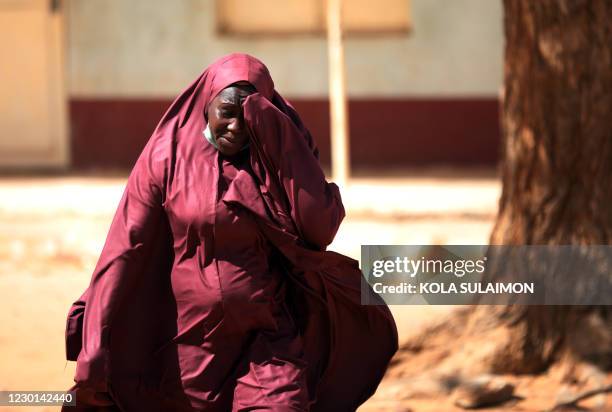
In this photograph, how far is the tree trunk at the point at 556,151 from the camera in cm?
500

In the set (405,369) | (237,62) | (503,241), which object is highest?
(237,62)

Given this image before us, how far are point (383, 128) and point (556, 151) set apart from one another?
7.66 metres

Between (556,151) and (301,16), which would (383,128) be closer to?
(301,16)

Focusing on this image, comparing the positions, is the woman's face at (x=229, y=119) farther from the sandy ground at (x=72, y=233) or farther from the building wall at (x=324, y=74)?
the building wall at (x=324, y=74)

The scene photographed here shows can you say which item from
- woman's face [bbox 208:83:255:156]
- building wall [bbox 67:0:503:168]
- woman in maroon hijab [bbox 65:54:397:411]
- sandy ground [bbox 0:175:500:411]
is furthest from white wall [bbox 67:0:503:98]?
woman's face [bbox 208:83:255:156]

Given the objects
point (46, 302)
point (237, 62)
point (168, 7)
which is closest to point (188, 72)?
point (168, 7)

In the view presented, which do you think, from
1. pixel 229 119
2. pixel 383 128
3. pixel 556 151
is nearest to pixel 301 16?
pixel 383 128

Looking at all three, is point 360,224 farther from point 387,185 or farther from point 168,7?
point 168,7

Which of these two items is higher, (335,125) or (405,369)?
(335,125)

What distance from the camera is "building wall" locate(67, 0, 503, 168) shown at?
41.1ft

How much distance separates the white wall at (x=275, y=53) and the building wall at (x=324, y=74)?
0.4 inches

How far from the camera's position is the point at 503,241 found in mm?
5305

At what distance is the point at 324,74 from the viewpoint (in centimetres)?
1273

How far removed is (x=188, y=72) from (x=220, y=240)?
9.30 metres
